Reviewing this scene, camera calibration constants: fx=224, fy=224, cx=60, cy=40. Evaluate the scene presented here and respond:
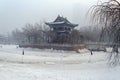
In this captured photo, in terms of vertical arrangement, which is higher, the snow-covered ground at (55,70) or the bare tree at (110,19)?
the bare tree at (110,19)

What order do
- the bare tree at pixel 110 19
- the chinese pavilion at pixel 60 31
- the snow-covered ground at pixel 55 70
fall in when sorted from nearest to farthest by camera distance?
the bare tree at pixel 110 19
the snow-covered ground at pixel 55 70
the chinese pavilion at pixel 60 31

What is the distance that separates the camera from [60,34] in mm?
62375

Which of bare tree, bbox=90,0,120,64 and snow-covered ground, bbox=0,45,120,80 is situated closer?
bare tree, bbox=90,0,120,64

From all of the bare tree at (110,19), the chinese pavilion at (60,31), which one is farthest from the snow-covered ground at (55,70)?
the chinese pavilion at (60,31)

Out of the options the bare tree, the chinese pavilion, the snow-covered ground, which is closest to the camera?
the bare tree

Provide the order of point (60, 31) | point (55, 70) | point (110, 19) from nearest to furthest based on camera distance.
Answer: point (110, 19) → point (55, 70) → point (60, 31)

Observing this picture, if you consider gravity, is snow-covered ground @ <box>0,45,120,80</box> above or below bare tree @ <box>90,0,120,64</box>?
below

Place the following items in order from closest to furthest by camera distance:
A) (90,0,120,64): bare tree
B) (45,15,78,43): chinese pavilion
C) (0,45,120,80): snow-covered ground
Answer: (90,0,120,64): bare tree → (0,45,120,80): snow-covered ground → (45,15,78,43): chinese pavilion

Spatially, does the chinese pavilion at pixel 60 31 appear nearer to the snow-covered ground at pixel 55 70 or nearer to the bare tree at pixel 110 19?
the snow-covered ground at pixel 55 70

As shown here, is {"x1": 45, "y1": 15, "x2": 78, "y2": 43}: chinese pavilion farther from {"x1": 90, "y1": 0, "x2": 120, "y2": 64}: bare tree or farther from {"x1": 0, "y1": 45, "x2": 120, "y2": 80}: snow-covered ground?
{"x1": 90, "y1": 0, "x2": 120, "y2": 64}: bare tree

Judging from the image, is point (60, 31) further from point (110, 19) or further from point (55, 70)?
point (110, 19)

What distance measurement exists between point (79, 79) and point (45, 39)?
53.7 meters

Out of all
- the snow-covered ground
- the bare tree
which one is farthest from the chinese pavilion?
the bare tree

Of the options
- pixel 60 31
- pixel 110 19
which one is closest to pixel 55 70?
pixel 110 19
